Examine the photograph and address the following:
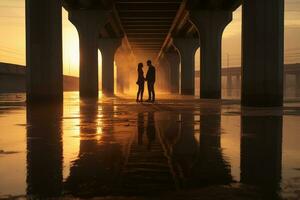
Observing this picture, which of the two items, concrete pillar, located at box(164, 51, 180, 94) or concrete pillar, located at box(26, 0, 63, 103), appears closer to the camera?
concrete pillar, located at box(26, 0, 63, 103)

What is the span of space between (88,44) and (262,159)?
31682mm

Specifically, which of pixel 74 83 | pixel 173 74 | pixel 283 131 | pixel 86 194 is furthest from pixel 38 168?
pixel 74 83

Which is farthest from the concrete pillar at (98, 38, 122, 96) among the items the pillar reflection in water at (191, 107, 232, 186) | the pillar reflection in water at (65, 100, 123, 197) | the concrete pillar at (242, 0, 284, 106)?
the pillar reflection in water at (191, 107, 232, 186)

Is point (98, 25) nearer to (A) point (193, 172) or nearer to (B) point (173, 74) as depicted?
(A) point (193, 172)

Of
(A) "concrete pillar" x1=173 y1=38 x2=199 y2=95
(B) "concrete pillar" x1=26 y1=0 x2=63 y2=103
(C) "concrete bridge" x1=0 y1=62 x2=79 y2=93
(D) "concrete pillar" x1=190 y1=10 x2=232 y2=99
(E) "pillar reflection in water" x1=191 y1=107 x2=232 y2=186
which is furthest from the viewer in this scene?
(C) "concrete bridge" x1=0 y1=62 x2=79 y2=93

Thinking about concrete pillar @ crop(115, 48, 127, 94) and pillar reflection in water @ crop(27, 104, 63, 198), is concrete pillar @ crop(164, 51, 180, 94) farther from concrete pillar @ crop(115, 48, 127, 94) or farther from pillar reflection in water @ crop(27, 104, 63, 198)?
pillar reflection in water @ crop(27, 104, 63, 198)

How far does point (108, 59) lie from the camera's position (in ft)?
183

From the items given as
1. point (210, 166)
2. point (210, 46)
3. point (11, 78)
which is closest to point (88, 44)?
point (210, 46)

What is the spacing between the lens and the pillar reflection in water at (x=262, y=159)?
162 inches

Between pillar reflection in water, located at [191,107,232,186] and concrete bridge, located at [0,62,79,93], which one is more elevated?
concrete bridge, located at [0,62,79,93]

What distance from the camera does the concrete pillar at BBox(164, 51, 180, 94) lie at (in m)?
70.6

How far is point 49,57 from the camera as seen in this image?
20.6 m

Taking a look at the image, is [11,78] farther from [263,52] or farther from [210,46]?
[263,52]

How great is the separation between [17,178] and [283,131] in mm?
6127
